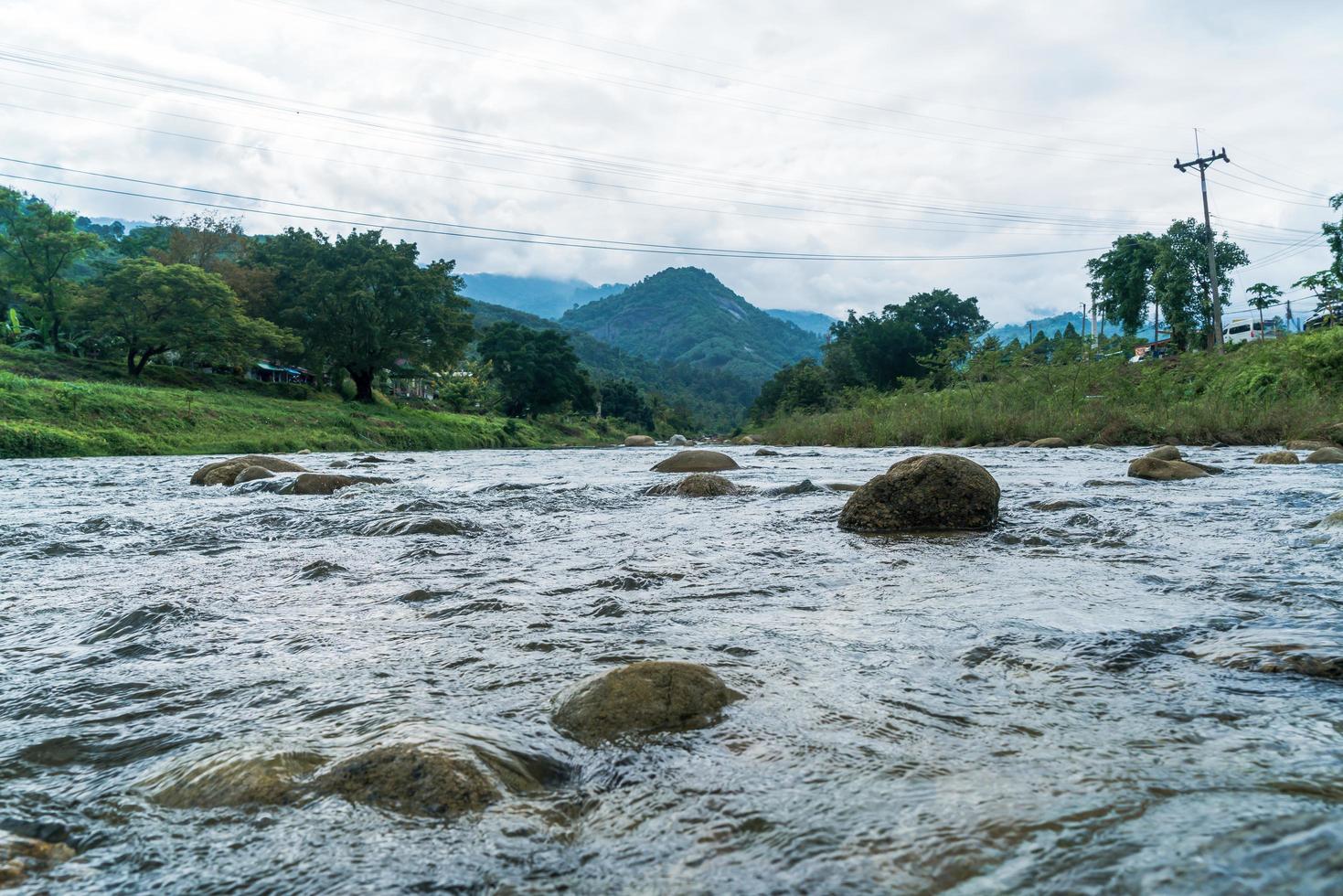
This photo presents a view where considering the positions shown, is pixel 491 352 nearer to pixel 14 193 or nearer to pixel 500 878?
pixel 14 193

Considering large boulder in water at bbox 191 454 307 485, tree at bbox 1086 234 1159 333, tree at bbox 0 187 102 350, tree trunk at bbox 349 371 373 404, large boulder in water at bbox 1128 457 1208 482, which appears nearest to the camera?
large boulder in water at bbox 1128 457 1208 482

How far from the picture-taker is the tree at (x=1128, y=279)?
2201 inches

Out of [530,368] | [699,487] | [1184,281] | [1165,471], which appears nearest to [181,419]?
[699,487]

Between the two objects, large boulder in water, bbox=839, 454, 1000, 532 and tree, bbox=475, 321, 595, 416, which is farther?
tree, bbox=475, 321, 595, 416

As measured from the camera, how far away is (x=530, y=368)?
6269 centimetres

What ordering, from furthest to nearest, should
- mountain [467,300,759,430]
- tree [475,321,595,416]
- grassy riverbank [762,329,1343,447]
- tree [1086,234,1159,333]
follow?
mountain [467,300,759,430]
tree [475,321,595,416]
tree [1086,234,1159,333]
grassy riverbank [762,329,1343,447]

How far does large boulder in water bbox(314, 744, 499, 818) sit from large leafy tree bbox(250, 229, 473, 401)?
148ft

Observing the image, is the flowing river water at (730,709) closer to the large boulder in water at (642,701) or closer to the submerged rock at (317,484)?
the large boulder in water at (642,701)

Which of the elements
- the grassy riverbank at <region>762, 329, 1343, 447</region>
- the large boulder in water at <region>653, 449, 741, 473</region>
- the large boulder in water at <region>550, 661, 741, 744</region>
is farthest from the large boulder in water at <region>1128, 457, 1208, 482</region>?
the large boulder in water at <region>550, 661, 741, 744</region>

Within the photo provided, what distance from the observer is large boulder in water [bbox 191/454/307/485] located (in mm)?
11867

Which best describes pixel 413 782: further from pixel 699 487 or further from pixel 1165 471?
pixel 1165 471

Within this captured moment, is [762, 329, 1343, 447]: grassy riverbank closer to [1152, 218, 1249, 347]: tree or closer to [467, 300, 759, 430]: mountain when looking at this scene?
[1152, 218, 1249, 347]: tree

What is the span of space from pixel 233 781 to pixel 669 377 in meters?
129

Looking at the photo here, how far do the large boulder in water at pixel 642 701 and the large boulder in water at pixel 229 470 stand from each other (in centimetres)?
1017
